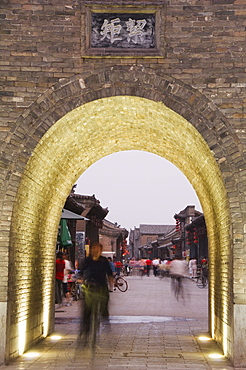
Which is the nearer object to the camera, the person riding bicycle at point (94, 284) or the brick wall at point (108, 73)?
the person riding bicycle at point (94, 284)

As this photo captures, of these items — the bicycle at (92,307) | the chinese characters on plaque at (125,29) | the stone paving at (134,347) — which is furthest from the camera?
the chinese characters on plaque at (125,29)

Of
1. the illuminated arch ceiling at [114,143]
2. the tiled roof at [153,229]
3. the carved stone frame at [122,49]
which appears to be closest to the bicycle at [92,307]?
the illuminated arch ceiling at [114,143]

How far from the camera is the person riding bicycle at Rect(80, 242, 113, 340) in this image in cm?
862

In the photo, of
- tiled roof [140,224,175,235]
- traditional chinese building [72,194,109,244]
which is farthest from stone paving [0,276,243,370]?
tiled roof [140,224,175,235]

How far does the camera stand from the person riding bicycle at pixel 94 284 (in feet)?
28.3

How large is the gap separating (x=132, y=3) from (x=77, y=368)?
5.55 m

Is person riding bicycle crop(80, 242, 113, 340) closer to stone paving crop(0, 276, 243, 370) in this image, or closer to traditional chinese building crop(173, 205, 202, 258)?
stone paving crop(0, 276, 243, 370)

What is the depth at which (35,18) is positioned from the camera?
353 inches

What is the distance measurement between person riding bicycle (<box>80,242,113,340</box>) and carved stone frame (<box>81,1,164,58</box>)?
3.00 m

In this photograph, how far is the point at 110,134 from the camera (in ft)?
37.1

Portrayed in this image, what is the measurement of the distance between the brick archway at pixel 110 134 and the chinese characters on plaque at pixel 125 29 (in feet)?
1.39

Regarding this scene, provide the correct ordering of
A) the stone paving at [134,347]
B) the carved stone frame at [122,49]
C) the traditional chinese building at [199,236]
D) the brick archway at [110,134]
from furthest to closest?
1. the traditional chinese building at [199,236]
2. the carved stone frame at [122,49]
3. the brick archway at [110,134]
4. the stone paving at [134,347]

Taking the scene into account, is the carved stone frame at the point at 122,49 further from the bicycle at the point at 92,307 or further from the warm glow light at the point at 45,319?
the warm glow light at the point at 45,319

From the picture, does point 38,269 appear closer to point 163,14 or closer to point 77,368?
point 77,368
